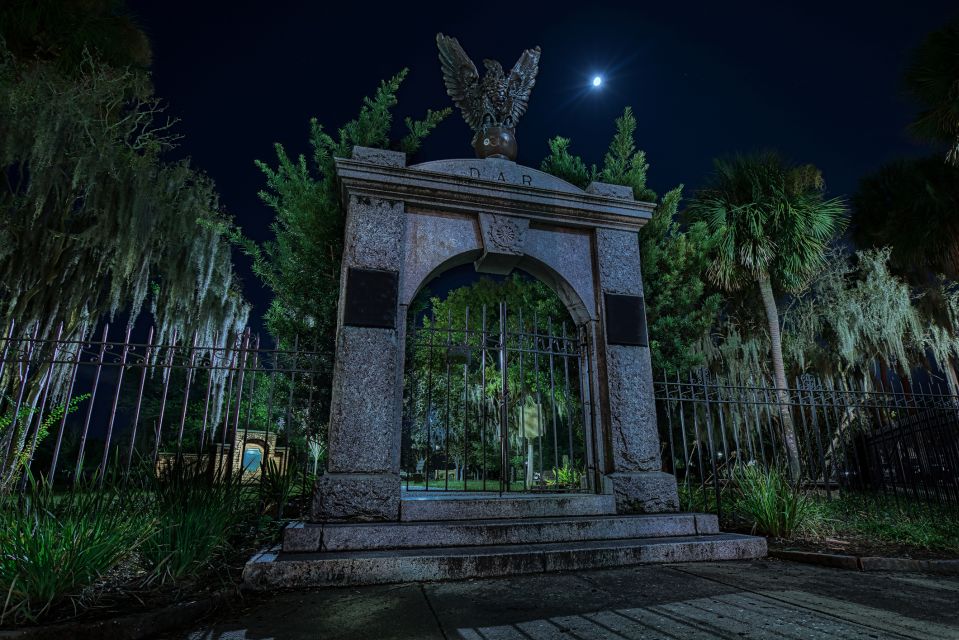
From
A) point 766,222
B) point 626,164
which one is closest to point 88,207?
point 626,164

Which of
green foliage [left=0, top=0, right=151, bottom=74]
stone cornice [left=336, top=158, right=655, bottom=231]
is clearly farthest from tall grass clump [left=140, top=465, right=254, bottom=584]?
green foliage [left=0, top=0, right=151, bottom=74]

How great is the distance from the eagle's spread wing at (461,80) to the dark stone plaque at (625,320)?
9.60ft

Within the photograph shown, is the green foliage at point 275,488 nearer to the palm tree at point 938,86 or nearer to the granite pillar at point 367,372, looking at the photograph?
the granite pillar at point 367,372

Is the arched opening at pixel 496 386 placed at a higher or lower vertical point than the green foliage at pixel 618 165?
lower

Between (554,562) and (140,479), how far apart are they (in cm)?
339

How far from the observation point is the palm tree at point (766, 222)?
10.3 m

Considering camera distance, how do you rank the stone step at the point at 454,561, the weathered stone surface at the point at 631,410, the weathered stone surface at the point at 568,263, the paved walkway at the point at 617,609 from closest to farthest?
the paved walkway at the point at 617,609
the stone step at the point at 454,561
the weathered stone surface at the point at 631,410
the weathered stone surface at the point at 568,263

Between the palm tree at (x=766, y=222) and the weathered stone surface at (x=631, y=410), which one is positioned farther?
the palm tree at (x=766, y=222)

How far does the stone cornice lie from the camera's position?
5000 millimetres

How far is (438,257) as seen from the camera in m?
5.23

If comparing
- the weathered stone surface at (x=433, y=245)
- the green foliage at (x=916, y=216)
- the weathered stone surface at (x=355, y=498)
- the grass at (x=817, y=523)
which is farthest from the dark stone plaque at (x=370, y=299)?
the green foliage at (x=916, y=216)

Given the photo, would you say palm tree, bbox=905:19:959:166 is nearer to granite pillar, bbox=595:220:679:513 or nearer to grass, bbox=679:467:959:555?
grass, bbox=679:467:959:555

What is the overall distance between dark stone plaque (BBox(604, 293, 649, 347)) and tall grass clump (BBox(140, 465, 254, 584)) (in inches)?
157

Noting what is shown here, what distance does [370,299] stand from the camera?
4699 mm
